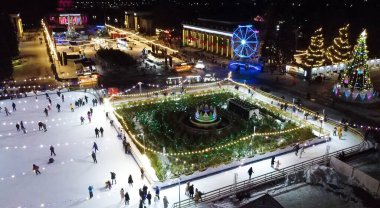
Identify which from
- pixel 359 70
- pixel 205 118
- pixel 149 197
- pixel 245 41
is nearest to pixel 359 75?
pixel 359 70

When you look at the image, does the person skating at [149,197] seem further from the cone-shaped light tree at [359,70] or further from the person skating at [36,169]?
the cone-shaped light tree at [359,70]

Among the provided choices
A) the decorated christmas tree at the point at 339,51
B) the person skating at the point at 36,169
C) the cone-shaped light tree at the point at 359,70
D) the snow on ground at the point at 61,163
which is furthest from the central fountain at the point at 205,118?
the decorated christmas tree at the point at 339,51

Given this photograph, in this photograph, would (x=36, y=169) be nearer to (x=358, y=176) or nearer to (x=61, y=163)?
(x=61, y=163)

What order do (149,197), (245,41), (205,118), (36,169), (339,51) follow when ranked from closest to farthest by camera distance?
(149,197)
(36,169)
(205,118)
(339,51)
(245,41)

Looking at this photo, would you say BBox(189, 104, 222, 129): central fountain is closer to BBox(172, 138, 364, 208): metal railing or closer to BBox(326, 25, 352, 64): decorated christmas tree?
BBox(172, 138, 364, 208): metal railing

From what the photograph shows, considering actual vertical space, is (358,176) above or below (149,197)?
above

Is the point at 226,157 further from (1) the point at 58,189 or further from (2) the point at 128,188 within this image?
(1) the point at 58,189
